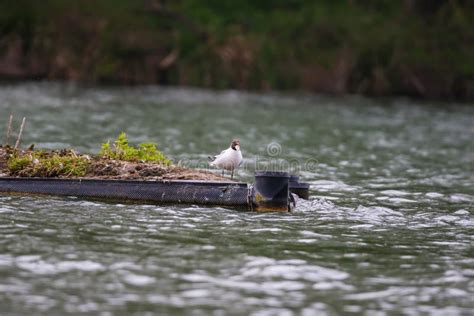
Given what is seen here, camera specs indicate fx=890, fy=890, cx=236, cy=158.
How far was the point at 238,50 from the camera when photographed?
6725 centimetres

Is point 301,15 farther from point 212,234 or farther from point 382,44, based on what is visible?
point 212,234

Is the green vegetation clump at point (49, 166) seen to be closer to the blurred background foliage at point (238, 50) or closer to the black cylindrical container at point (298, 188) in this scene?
the black cylindrical container at point (298, 188)

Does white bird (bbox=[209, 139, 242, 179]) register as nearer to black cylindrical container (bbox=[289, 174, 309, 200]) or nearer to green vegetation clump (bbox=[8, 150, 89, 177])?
black cylindrical container (bbox=[289, 174, 309, 200])

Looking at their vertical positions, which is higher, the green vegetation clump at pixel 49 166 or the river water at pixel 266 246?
the green vegetation clump at pixel 49 166

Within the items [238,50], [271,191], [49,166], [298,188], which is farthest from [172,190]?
[238,50]

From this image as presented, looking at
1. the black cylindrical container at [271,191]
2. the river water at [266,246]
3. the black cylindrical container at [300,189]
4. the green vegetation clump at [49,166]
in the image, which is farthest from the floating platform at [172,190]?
the black cylindrical container at [300,189]

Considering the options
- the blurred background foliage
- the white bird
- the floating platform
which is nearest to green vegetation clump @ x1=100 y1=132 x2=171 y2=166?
the white bird

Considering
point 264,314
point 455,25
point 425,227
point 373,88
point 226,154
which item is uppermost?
point 455,25

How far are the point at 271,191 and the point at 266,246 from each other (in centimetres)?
381

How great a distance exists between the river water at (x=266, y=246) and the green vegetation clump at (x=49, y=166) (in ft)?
2.70

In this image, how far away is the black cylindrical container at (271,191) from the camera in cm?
2053

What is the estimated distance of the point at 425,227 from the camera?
66.1 ft

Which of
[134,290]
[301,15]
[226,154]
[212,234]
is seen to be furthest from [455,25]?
[134,290]

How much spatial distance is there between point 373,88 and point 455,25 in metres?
10.2
